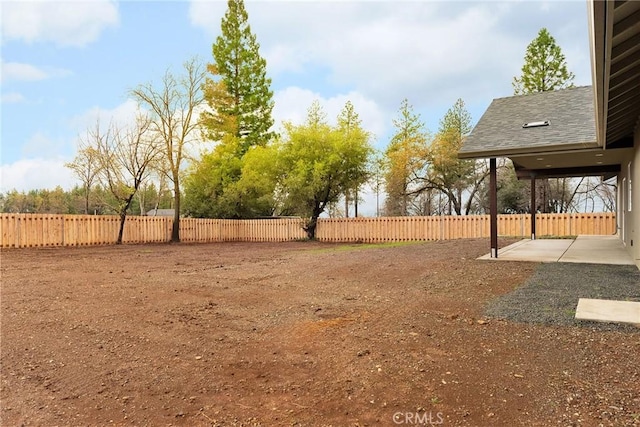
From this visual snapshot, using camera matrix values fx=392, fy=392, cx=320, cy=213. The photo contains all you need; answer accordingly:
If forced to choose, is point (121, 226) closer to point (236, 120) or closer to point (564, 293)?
point (236, 120)

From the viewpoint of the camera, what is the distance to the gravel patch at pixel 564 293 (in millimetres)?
4121

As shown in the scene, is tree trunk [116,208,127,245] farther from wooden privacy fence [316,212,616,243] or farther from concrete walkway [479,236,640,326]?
concrete walkway [479,236,640,326]

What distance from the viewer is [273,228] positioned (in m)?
22.9

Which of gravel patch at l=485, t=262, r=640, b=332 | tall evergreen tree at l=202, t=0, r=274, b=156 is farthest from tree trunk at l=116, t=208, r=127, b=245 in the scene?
gravel patch at l=485, t=262, r=640, b=332

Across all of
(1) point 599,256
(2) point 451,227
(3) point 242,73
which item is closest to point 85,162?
(3) point 242,73

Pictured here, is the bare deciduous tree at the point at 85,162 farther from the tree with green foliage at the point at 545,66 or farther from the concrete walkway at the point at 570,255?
the tree with green foliage at the point at 545,66

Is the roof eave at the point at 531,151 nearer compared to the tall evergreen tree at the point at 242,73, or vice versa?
the roof eave at the point at 531,151

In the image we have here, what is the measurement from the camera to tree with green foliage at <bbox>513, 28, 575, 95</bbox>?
2347 cm

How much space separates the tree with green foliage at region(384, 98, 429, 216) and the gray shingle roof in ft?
41.2

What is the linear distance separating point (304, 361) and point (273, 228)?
19.9 meters

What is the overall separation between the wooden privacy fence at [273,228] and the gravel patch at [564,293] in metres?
10.2

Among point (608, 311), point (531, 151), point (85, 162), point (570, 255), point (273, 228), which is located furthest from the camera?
point (273, 228)

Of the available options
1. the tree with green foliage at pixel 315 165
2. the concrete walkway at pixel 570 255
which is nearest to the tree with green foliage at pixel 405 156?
the tree with green foliage at pixel 315 165

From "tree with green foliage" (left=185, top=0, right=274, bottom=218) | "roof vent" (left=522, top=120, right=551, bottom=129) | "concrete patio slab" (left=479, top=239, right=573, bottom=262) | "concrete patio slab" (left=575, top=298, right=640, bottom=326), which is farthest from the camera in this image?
"tree with green foliage" (left=185, top=0, right=274, bottom=218)
